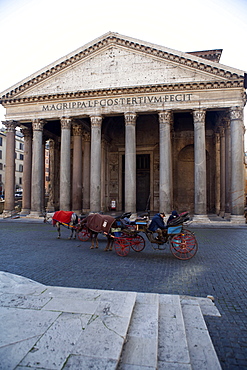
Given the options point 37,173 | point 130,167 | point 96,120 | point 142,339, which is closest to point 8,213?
point 37,173

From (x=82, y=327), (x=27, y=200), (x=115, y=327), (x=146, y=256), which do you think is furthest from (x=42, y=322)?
(x=27, y=200)

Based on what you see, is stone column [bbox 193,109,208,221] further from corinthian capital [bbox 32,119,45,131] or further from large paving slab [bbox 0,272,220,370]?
large paving slab [bbox 0,272,220,370]

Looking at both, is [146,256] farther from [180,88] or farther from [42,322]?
[180,88]

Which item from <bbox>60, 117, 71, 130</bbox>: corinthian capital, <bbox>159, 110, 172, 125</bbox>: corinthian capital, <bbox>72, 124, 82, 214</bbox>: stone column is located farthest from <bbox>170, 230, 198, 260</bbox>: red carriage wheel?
<bbox>60, 117, 71, 130</bbox>: corinthian capital

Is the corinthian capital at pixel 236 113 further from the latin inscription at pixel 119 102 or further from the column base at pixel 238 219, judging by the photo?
the column base at pixel 238 219

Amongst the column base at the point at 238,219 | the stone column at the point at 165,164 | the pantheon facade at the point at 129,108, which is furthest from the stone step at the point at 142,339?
the column base at the point at 238,219

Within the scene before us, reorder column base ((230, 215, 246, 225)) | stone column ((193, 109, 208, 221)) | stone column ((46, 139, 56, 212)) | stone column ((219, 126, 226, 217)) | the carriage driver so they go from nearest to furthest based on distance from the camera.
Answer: the carriage driver
column base ((230, 215, 246, 225))
stone column ((193, 109, 208, 221))
stone column ((219, 126, 226, 217))
stone column ((46, 139, 56, 212))

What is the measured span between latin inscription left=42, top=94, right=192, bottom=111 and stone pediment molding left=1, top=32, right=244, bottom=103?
75 cm

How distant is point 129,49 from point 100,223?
1375 cm

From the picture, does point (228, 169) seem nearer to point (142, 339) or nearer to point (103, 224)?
point (103, 224)

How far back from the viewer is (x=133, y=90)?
16.6 meters

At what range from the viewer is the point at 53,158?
24.5 metres

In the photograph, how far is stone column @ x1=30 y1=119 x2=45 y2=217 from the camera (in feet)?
60.1

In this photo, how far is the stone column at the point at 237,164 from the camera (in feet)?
50.9
